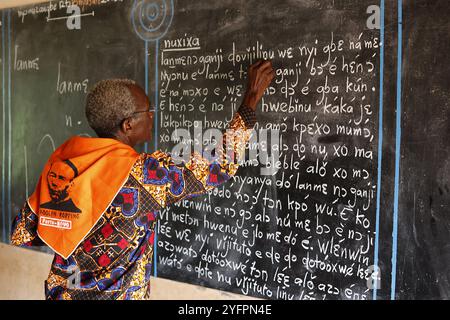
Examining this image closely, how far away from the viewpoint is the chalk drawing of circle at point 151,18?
308 cm

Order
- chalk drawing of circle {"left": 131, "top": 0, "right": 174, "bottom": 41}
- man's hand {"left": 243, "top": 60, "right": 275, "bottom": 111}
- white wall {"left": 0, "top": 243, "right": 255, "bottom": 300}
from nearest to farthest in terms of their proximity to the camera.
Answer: man's hand {"left": 243, "top": 60, "right": 275, "bottom": 111}, chalk drawing of circle {"left": 131, "top": 0, "right": 174, "bottom": 41}, white wall {"left": 0, "top": 243, "right": 255, "bottom": 300}

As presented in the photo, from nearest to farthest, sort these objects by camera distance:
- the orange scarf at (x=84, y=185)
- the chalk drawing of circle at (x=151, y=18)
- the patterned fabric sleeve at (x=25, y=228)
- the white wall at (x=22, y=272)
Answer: the orange scarf at (x=84, y=185), the patterned fabric sleeve at (x=25, y=228), the chalk drawing of circle at (x=151, y=18), the white wall at (x=22, y=272)

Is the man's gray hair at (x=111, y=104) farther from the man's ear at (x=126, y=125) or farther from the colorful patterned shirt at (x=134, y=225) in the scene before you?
the colorful patterned shirt at (x=134, y=225)

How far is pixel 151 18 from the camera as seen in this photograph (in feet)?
10.4

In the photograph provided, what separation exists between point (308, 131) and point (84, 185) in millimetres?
1177

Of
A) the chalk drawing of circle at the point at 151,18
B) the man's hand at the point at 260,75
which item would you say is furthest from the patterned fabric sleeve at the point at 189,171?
the chalk drawing of circle at the point at 151,18

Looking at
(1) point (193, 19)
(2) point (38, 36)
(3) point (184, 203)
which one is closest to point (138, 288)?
(3) point (184, 203)

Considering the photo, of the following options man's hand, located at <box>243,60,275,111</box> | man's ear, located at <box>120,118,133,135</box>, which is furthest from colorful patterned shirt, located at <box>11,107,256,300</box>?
man's hand, located at <box>243,60,275,111</box>

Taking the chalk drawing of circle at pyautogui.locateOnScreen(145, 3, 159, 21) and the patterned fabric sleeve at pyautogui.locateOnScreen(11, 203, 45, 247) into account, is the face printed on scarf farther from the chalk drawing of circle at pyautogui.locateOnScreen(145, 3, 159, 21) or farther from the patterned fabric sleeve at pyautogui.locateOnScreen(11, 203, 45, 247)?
the chalk drawing of circle at pyautogui.locateOnScreen(145, 3, 159, 21)

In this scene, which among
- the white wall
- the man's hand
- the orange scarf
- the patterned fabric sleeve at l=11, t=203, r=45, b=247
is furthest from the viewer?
the white wall

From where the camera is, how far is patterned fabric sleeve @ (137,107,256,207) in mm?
1992

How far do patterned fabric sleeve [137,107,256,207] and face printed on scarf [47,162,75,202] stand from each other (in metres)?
0.29

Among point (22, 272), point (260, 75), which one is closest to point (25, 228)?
point (260, 75)

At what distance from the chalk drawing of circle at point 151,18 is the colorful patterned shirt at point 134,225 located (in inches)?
48.2
